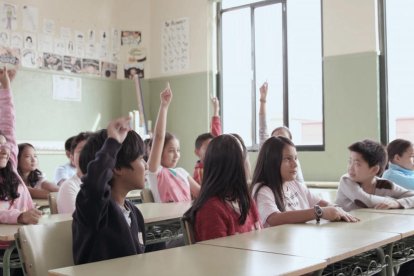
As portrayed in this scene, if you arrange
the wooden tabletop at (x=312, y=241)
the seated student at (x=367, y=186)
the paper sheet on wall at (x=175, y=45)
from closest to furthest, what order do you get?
the wooden tabletop at (x=312, y=241), the seated student at (x=367, y=186), the paper sheet on wall at (x=175, y=45)

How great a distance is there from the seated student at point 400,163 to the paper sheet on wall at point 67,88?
3.93 metres

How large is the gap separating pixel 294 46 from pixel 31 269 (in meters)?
4.43

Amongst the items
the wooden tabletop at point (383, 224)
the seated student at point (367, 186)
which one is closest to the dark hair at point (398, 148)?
the seated student at point (367, 186)

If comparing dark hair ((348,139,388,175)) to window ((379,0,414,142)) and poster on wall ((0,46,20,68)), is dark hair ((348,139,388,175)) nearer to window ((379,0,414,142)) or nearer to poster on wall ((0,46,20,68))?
window ((379,0,414,142))

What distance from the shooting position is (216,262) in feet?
4.30

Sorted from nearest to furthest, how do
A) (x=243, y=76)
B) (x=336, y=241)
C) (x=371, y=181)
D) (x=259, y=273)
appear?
(x=259, y=273), (x=336, y=241), (x=371, y=181), (x=243, y=76)

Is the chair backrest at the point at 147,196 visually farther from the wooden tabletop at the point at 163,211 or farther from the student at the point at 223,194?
the student at the point at 223,194

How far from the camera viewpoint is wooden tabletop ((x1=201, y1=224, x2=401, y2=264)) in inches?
56.9

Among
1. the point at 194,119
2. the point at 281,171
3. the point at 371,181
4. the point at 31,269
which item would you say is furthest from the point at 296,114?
the point at 31,269

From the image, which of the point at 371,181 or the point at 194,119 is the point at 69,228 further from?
the point at 194,119

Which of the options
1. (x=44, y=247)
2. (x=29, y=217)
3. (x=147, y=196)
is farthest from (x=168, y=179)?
(x=44, y=247)

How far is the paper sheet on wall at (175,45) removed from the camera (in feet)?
20.4

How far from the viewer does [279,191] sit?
219 centimetres

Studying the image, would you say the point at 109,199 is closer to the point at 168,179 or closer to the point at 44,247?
the point at 44,247
